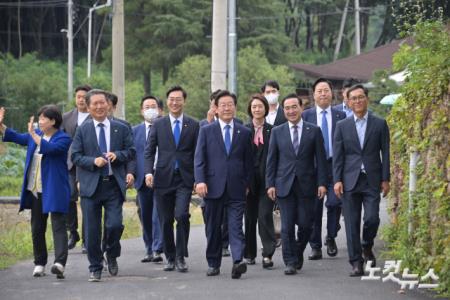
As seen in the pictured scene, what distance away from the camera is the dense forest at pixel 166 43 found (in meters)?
48.8

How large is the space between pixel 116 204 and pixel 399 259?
316cm

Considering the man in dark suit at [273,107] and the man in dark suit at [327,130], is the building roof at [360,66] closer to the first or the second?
the man in dark suit at [327,130]

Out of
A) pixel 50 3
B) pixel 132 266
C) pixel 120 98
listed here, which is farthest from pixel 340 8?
pixel 132 266

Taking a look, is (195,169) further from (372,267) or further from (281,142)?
(372,267)

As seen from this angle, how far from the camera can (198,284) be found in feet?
39.8

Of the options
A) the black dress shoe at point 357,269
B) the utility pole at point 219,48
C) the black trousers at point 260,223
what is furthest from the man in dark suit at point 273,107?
the utility pole at point 219,48

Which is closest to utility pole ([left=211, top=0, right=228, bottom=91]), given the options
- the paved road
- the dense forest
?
the paved road

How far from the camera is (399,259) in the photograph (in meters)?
12.8

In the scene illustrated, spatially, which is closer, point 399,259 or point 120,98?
point 399,259

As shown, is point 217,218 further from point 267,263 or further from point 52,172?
point 52,172

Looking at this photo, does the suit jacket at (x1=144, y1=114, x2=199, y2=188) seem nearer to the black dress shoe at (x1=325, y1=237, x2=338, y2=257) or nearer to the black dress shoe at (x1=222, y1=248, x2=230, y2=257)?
the black dress shoe at (x1=222, y1=248, x2=230, y2=257)

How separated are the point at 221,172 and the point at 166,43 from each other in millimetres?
49787

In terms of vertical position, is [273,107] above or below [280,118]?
above

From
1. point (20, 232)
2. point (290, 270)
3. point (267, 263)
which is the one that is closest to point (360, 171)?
point (290, 270)
